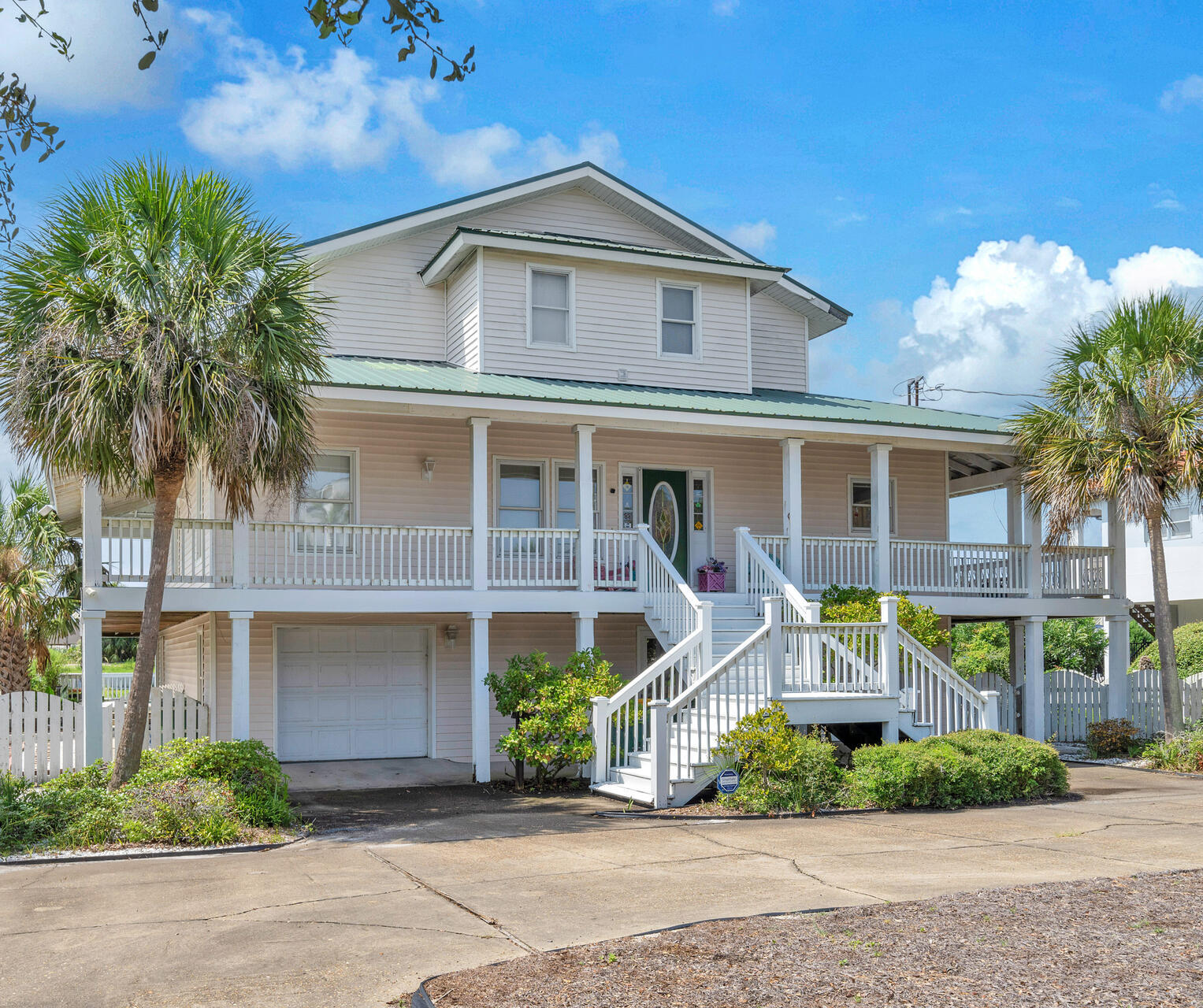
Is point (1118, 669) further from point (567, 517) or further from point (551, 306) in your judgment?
point (551, 306)

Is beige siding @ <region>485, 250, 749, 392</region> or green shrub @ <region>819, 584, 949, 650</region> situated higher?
beige siding @ <region>485, 250, 749, 392</region>

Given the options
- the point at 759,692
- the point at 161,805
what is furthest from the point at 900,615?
the point at 161,805

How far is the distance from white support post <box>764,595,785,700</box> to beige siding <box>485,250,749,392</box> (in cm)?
671

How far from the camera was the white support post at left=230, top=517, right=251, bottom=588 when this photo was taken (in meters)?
15.6

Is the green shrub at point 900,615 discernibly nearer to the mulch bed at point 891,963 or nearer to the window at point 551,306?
the window at point 551,306

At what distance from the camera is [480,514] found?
16906 millimetres

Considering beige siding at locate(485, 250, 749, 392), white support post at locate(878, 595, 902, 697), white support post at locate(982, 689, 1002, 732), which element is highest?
beige siding at locate(485, 250, 749, 392)

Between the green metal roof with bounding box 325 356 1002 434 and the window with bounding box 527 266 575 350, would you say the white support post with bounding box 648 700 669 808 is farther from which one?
the window with bounding box 527 266 575 350

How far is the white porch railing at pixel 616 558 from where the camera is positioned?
18.0 metres

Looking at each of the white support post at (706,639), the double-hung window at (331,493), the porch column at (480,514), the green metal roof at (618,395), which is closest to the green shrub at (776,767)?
the white support post at (706,639)

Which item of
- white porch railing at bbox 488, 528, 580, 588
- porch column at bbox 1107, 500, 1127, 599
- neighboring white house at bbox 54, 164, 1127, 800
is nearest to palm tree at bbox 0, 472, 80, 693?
neighboring white house at bbox 54, 164, 1127, 800

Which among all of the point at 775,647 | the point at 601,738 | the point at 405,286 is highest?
the point at 405,286

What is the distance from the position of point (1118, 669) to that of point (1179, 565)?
13.9 metres

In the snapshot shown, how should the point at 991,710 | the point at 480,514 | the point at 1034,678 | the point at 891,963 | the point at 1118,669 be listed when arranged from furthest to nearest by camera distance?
1. the point at 1118,669
2. the point at 1034,678
3. the point at 480,514
4. the point at 991,710
5. the point at 891,963
